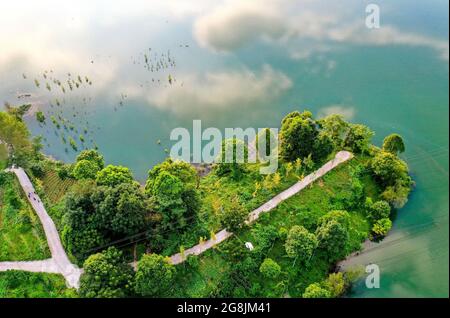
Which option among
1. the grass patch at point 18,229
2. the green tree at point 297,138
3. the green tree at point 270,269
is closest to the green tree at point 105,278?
the grass patch at point 18,229

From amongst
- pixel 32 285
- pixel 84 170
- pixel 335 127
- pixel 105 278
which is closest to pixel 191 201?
pixel 105 278

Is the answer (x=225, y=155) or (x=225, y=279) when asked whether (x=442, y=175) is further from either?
(x=225, y=279)

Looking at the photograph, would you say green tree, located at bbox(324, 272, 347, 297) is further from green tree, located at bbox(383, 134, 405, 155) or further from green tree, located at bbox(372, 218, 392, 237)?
green tree, located at bbox(383, 134, 405, 155)

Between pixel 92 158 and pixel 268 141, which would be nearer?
pixel 92 158

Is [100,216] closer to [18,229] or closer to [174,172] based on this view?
[174,172]
